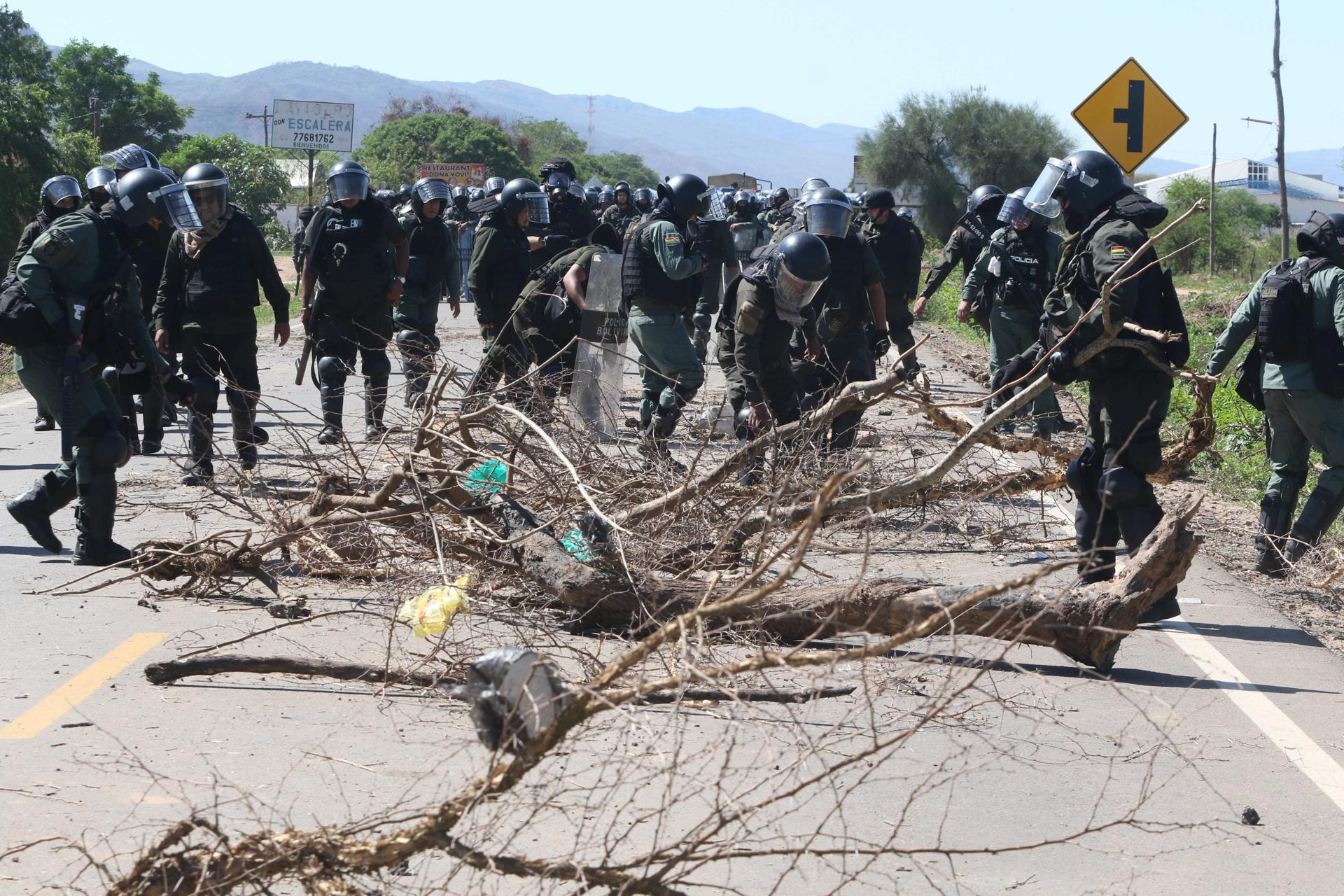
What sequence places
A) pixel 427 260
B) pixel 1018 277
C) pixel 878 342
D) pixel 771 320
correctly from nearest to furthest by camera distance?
pixel 771 320
pixel 878 342
pixel 1018 277
pixel 427 260

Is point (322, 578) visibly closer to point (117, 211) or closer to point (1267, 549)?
point (117, 211)

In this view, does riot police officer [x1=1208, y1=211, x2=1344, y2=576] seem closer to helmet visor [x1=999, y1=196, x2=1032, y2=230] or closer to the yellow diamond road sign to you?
helmet visor [x1=999, y1=196, x2=1032, y2=230]

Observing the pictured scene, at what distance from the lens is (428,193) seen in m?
12.1

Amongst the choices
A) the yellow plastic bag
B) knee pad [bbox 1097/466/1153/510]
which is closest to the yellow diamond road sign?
knee pad [bbox 1097/466/1153/510]

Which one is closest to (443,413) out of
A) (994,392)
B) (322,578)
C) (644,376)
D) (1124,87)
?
(322,578)

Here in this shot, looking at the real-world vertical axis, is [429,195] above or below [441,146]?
below

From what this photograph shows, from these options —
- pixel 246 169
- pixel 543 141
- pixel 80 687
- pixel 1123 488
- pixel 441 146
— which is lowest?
pixel 80 687

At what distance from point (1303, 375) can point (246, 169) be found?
165ft

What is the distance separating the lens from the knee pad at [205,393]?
28.2ft

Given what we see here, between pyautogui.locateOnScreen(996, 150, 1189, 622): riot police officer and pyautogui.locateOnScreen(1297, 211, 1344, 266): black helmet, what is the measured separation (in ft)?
3.55

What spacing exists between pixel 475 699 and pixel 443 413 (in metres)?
3.07

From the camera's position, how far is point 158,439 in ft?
26.5

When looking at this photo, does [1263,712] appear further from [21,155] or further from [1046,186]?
[21,155]

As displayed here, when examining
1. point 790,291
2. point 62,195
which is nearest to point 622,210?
point 62,195
